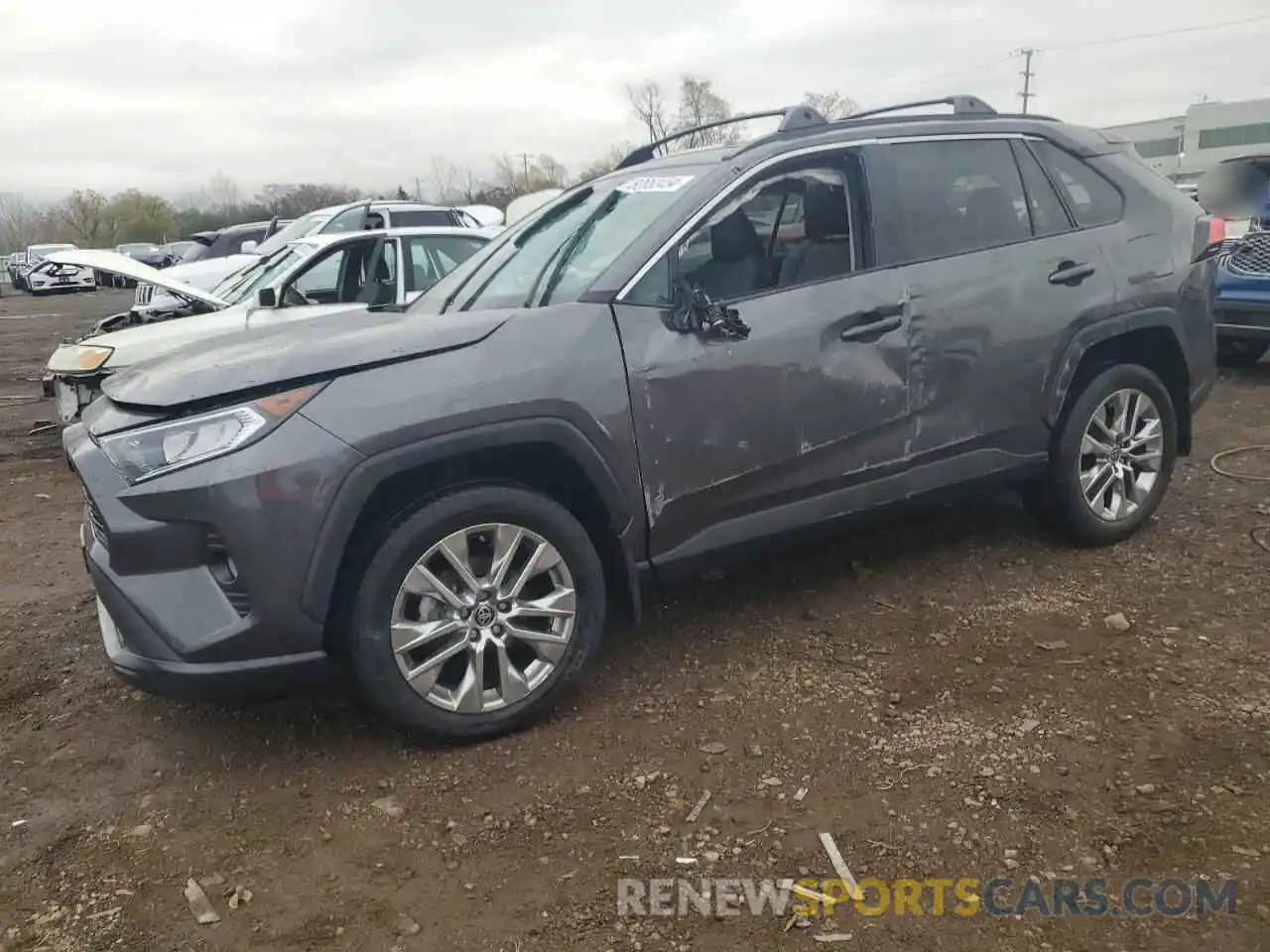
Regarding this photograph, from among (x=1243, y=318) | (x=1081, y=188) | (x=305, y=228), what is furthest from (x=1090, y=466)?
(x=305, y=228)

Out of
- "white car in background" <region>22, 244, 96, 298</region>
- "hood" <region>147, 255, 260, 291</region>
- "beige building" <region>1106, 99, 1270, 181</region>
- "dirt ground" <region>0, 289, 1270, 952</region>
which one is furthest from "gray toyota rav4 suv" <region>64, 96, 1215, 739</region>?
"beige building" <region>1106, 99, 1270, 181</region>

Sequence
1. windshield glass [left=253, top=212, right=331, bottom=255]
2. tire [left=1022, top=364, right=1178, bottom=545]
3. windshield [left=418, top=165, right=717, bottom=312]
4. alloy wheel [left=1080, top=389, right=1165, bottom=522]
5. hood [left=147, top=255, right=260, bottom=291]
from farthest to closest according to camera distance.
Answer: windshield glass [left=253, top=212, right=331, bottom=255] → hood [left=147, top=255, right=260, bottom=291] → alloy wheel [left=1080, top=389, right=1165, bottom=522] → tire [left=1022, top=364, right=1178, bottom=545] → windshield [left=418, top=165, right=717, bottom=312]

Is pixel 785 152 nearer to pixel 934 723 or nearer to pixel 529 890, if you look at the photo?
pixel 934 723

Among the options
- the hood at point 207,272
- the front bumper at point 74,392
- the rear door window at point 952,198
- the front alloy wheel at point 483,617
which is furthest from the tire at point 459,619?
the hood at point 207,272

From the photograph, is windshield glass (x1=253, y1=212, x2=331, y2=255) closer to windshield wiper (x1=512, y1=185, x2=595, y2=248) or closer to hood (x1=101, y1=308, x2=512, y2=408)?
windshield wiper (x1=512, y1=185, x2=595, y2=248)

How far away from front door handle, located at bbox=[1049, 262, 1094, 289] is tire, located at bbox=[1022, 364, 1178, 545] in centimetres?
45

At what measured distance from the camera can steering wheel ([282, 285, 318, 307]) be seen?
25.4 ft

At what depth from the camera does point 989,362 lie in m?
3.95

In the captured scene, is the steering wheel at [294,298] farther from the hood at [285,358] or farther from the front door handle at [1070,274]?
the front door handle at [1070,274]

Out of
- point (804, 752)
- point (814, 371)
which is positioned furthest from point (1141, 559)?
point (804, 752)

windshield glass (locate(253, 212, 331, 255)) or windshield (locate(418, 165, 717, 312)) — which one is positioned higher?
windshield glass (locate(253, 212, 331, 255))

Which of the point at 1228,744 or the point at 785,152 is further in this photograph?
the point at 785,152

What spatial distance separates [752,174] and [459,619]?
1880 mm

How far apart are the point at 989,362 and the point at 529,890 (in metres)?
2.65
